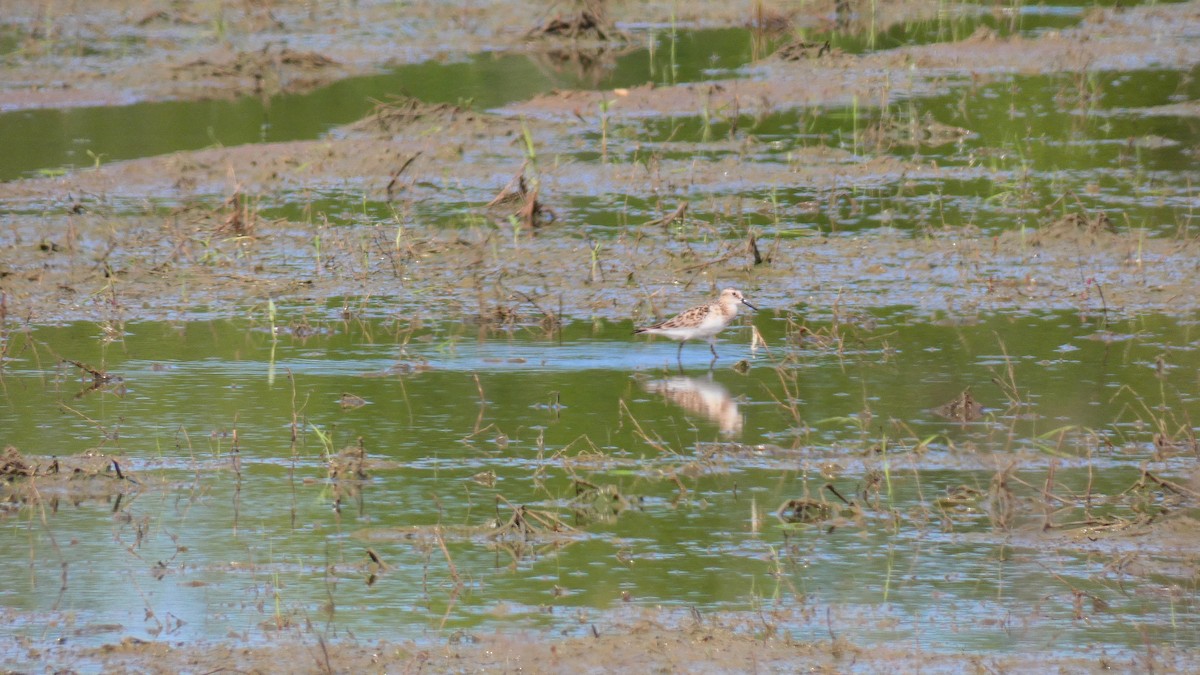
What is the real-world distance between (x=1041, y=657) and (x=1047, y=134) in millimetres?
10377

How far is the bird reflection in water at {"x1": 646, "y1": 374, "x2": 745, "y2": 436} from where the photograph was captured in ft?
28.9

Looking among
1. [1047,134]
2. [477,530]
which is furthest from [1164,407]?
[1047,134]

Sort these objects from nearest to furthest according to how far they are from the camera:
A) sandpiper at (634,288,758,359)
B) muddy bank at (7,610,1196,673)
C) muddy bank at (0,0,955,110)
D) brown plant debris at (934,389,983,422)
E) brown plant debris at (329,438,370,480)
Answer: muddy bank at (7,610,1196,673)
brown plant debris at (329,438,370,480)
brown plant debris at (934,389,983,422)
sandpiper at (634,288,758,359)
muddy bank at (0,0,955,110)

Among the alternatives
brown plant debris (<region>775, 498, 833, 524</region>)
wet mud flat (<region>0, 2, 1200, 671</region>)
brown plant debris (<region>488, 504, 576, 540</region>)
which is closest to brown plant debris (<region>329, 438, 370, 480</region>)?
wet mud flat (<region>0, 2, 1200, 671</region>)

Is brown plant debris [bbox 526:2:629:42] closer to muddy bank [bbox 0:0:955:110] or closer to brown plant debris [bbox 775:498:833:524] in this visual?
muddy bank [bbox 0:0:955:110]

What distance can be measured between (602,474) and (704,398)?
1.49m

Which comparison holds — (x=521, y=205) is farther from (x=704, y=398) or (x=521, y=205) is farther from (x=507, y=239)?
(x=704, y=398)

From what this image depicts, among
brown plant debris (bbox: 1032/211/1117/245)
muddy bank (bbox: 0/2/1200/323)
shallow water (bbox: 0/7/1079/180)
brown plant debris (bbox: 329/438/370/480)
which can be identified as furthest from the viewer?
shallow water (bbox: 0/7/1079/180)

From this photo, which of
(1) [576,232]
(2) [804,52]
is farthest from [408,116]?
(2) [804,52]

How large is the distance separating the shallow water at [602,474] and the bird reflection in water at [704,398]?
2cm

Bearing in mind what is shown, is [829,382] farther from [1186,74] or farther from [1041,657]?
[1186,74]

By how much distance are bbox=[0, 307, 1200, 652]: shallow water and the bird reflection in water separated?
24mm

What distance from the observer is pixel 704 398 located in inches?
366

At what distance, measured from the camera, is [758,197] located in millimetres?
13609
